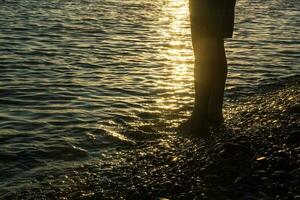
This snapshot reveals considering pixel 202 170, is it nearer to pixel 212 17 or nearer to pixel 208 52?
pixel 208 52

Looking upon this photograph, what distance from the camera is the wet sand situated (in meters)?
4.82

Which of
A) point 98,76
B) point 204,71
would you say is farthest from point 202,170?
point 98,76

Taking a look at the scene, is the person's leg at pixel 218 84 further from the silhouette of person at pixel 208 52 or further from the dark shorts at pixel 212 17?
the dark shorts at pixel 212 17

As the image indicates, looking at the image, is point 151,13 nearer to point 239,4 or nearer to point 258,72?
point 239,4

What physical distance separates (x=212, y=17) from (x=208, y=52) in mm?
440

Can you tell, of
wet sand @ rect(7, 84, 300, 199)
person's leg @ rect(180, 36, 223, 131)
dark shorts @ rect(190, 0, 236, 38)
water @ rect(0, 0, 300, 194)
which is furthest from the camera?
water @ rect(0, 0, 300, 194)

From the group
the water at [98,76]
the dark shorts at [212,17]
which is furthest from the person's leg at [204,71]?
the water at [98,76]

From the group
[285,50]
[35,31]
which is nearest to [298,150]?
[285,50]

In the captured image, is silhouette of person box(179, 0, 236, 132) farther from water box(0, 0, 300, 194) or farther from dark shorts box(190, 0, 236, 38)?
water box(0, 0, 300, 194)

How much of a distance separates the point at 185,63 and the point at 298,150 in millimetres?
6793

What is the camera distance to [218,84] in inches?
265

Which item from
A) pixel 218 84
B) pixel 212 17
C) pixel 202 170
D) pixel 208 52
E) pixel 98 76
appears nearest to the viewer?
pixel 202 170

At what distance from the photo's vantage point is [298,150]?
17.9ft

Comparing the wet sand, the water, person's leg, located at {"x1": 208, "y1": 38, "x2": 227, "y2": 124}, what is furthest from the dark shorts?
the water
